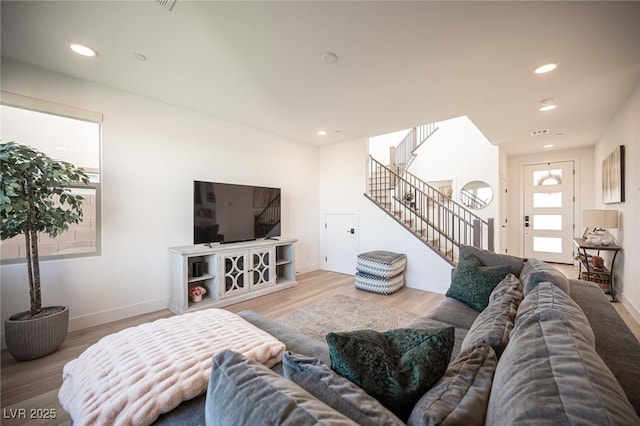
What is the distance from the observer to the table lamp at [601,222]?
341 centimetres

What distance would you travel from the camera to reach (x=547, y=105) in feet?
10.4

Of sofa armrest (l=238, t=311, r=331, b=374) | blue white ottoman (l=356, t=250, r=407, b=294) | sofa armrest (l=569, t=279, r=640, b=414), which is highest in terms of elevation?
sofa armrest (l=569, t=279, r=640, b=414)

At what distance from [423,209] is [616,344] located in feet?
15.9

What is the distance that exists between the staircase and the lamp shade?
3.97 feet

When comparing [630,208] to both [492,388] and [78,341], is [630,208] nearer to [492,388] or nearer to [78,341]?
[492,388]

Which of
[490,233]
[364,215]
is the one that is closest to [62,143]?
[364,215]

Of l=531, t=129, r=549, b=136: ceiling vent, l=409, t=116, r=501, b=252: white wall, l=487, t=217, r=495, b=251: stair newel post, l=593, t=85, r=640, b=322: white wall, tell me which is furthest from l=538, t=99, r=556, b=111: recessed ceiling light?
l=409, t=116, r=501, b=252: white wall

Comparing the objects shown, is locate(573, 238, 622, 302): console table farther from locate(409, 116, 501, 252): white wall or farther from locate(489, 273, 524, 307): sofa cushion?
locate(489, 273, 524, 307): sofa cushion

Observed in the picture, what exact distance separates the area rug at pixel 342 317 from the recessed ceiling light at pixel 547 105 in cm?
303

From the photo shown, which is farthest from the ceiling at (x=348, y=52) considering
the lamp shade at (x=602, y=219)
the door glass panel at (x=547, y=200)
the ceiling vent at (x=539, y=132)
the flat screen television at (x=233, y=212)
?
the door glass panel at (x=547, y=200)

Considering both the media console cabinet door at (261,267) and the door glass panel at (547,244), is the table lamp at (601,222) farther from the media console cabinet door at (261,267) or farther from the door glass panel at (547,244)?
the media console cabinet door at (261,267)

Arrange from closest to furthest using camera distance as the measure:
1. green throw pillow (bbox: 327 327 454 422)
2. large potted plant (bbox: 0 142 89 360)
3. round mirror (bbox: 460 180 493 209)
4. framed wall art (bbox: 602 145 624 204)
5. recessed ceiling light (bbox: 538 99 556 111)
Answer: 1. green throw pillow (bbox: 327 327 454 422)
2. large potted plant (bbox: 0 142 89 360)
3. recessed ceiling light (bbox: 538 99 556 111)
4. framed wall art (bbox: 602 145 624 204)
5. round mirror (bbox: 460 180 493 209)

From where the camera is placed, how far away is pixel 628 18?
176cm

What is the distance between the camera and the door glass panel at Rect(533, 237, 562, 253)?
569 centimetres
